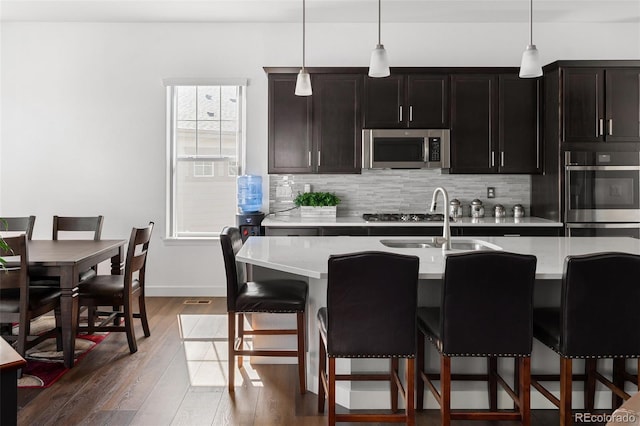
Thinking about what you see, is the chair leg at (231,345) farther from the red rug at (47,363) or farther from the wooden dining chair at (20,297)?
the wooden dining chair at (20,297)

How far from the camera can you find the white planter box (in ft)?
17.0

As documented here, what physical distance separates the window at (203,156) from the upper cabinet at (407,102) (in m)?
1.41

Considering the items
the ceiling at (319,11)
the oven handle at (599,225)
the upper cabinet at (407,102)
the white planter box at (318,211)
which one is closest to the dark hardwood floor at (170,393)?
the white planter box at (318,211)

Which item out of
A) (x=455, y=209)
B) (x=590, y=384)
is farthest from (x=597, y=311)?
(x=455, y=209)

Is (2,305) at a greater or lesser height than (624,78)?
lesser

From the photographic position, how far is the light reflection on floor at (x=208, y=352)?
321cm

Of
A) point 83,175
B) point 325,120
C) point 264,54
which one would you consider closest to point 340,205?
point 325,120

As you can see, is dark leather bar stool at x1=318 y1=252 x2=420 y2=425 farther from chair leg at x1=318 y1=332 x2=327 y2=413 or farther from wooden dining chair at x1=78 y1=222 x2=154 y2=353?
wooden dining chair at x1=78 y1=222 x2=154 y2=353

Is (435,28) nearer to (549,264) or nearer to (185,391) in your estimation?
(549,264)

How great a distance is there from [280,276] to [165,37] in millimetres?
3310

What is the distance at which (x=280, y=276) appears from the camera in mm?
3389

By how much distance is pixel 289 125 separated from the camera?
5039mm

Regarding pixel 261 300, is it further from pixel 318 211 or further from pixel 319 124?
pixel 319 124

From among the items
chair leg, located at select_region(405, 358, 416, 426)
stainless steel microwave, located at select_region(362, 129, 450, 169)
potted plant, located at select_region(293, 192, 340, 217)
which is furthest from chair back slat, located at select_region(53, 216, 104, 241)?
chair leg, located at select_region(405, 358, 416, 426)
